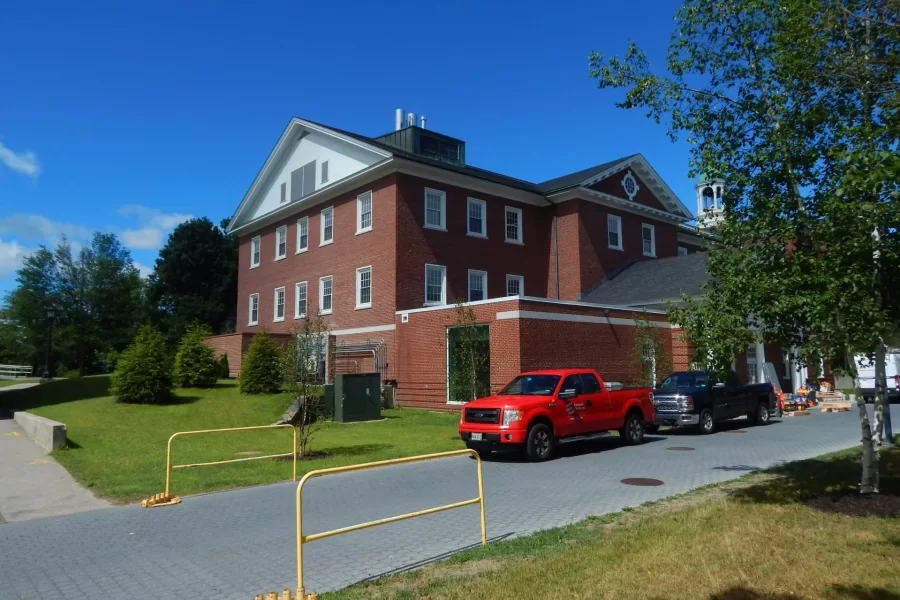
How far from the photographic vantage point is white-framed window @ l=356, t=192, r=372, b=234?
29953 millimetres

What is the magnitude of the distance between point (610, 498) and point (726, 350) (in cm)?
268

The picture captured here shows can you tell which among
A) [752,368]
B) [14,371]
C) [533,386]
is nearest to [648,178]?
[752,368]

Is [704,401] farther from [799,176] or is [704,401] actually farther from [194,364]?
[194,364]

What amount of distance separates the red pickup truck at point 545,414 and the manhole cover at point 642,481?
2701 millimetres

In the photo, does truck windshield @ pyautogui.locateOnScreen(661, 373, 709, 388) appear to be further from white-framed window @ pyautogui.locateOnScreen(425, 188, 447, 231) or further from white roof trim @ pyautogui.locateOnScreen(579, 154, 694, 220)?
white roof trim @ pyautogui.locateOnScreen(579, 154, 694, 220)

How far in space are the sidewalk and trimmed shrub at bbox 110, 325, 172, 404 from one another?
7.73 meters

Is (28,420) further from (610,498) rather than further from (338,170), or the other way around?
(338,170)

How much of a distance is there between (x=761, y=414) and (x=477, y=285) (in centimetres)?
1382

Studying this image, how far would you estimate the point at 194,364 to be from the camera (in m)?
27.0

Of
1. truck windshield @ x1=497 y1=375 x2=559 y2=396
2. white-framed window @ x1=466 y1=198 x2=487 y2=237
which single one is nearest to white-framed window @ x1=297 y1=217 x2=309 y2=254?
white-framed window @ x1=466 y1=198 x2=487 y2=237

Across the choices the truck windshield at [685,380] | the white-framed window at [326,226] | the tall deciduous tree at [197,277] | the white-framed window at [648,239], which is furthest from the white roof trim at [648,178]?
the tall deciduous tree at [197,277]

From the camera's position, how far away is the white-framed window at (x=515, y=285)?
107 feet

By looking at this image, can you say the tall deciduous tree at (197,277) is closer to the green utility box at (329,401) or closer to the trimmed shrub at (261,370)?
the trimmed shrub at (261,370)

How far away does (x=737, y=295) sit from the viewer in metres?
9.02
